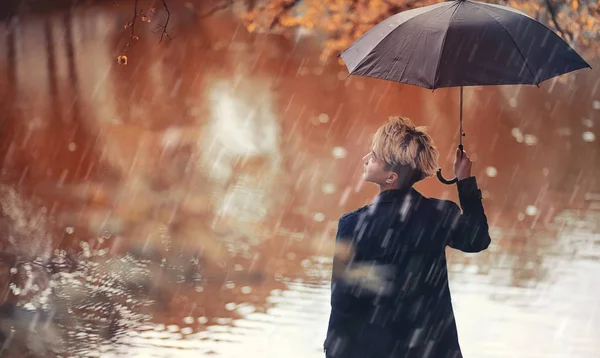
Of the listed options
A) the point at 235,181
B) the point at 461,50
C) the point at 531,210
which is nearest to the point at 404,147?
the point at 461,50

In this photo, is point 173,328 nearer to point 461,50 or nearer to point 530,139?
point 461,50

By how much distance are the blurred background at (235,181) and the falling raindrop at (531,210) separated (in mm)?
29

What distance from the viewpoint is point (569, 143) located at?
17500 millimetres

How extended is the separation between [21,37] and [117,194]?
1295cm

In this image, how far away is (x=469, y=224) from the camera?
10.3 feet

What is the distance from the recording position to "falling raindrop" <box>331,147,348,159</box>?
51.8 feet

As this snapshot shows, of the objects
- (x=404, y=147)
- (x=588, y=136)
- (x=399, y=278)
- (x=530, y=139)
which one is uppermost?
(x=588, y=136)

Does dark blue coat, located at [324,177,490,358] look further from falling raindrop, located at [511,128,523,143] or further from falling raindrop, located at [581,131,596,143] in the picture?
falling raindrop, located at [581,131,596,143]

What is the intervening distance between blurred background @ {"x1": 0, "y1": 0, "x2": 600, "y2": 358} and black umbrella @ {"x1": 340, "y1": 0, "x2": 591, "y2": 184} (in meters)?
3.40

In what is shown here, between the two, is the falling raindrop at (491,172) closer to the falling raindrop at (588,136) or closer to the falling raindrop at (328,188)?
the falling raindrop at (328,188)

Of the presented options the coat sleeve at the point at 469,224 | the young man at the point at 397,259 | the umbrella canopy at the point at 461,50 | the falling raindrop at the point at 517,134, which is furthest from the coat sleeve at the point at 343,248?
the falling raindrop at the point at 517,134

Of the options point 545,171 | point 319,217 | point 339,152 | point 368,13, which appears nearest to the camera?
point 319,217

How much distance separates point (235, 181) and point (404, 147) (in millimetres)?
10730

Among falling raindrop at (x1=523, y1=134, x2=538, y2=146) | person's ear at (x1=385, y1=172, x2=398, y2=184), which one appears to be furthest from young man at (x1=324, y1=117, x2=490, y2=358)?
falling raindrop at (x1=523, y1=134, x2=538, y2=146)
